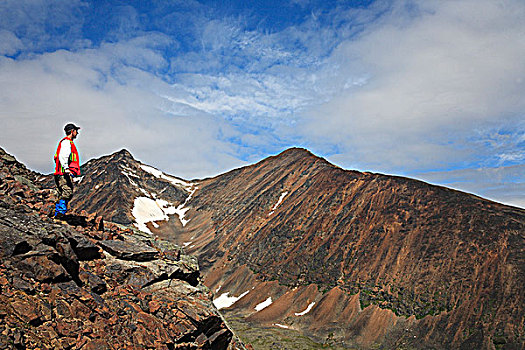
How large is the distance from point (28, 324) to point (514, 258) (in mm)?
41851

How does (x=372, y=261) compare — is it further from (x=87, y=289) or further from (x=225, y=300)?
(x=87, y=289)

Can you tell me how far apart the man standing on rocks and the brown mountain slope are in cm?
3426

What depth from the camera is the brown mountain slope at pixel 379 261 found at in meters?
33.1

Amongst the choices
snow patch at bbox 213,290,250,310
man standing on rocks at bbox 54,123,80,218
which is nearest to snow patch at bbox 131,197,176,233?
snow patch at bbox 213,290,250,310

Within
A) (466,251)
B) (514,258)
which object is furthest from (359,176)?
(514,258)

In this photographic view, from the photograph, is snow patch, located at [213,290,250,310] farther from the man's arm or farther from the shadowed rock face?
the shadowed rock face

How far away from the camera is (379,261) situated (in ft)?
141

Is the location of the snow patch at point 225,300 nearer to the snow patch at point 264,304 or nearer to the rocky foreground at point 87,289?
the snow patch at point 264,304

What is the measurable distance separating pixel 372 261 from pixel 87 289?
40398mm

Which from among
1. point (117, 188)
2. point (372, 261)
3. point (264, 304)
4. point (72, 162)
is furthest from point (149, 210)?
point (72, 162)

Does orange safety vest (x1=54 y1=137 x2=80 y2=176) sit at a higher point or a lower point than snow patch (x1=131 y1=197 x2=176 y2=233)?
lower

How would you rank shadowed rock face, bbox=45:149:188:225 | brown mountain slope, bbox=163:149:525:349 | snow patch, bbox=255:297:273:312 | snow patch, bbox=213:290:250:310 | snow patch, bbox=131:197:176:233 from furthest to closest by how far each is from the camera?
shadowed rock face, bbox=45:149:188:225
snow patch, bbox=131:197:176:233
snow patch, bbox=213:290:250:310
snow patch, bbox=255:297:273:312
brown mountain slope, bbox=163:149:525:349

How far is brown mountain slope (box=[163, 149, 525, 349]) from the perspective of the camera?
33062 millimetres

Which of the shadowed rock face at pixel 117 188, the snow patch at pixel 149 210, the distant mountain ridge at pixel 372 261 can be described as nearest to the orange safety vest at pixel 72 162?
the distant mountain ridge at pixel 372 261
